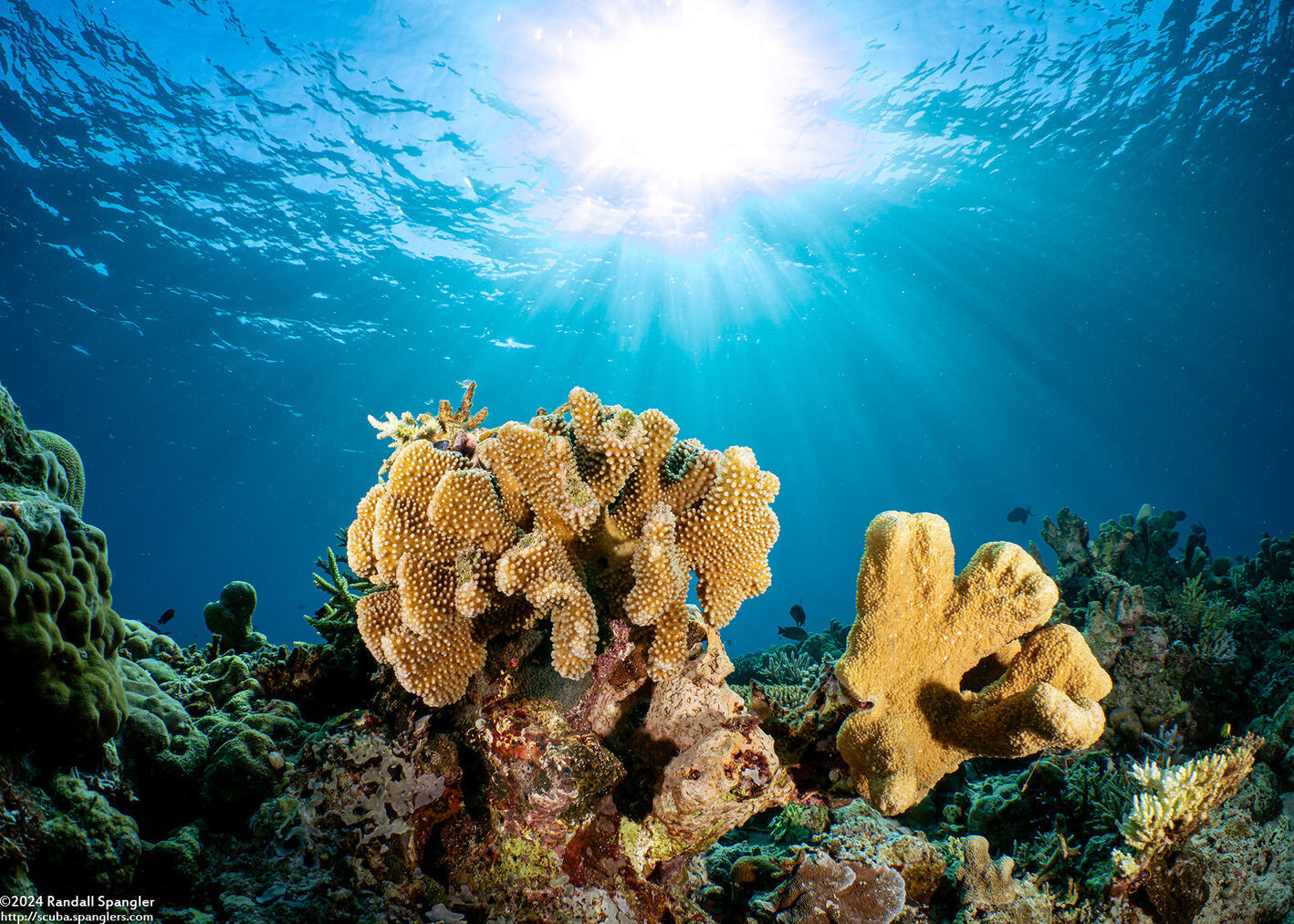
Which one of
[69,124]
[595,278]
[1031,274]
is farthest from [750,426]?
[69,124]

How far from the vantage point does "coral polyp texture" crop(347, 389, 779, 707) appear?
1863 millimetres

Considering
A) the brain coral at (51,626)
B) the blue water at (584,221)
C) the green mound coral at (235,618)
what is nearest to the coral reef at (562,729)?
the brain coral at (51,626)

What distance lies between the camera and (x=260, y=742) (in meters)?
2.31

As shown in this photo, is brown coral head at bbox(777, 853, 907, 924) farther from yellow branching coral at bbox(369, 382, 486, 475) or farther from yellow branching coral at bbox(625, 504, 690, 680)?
yellow branching coral at bbox(369, 382, 486, 475)

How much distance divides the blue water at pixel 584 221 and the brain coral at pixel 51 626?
693 inches

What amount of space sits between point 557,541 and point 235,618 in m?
4.29

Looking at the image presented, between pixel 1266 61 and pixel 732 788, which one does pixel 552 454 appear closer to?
pixel 732 788

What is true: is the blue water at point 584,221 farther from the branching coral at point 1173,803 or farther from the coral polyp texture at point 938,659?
the branching coral at point 1173,803

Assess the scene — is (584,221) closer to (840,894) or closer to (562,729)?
(562,729)

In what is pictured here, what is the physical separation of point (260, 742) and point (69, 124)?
84.2 ft

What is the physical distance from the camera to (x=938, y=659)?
2.42m

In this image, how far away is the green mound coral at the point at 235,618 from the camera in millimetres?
4422

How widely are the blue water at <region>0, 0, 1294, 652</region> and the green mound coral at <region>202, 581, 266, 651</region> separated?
1681cm

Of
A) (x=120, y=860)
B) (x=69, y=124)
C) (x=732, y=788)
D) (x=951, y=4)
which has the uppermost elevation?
(x=69, y=124)
